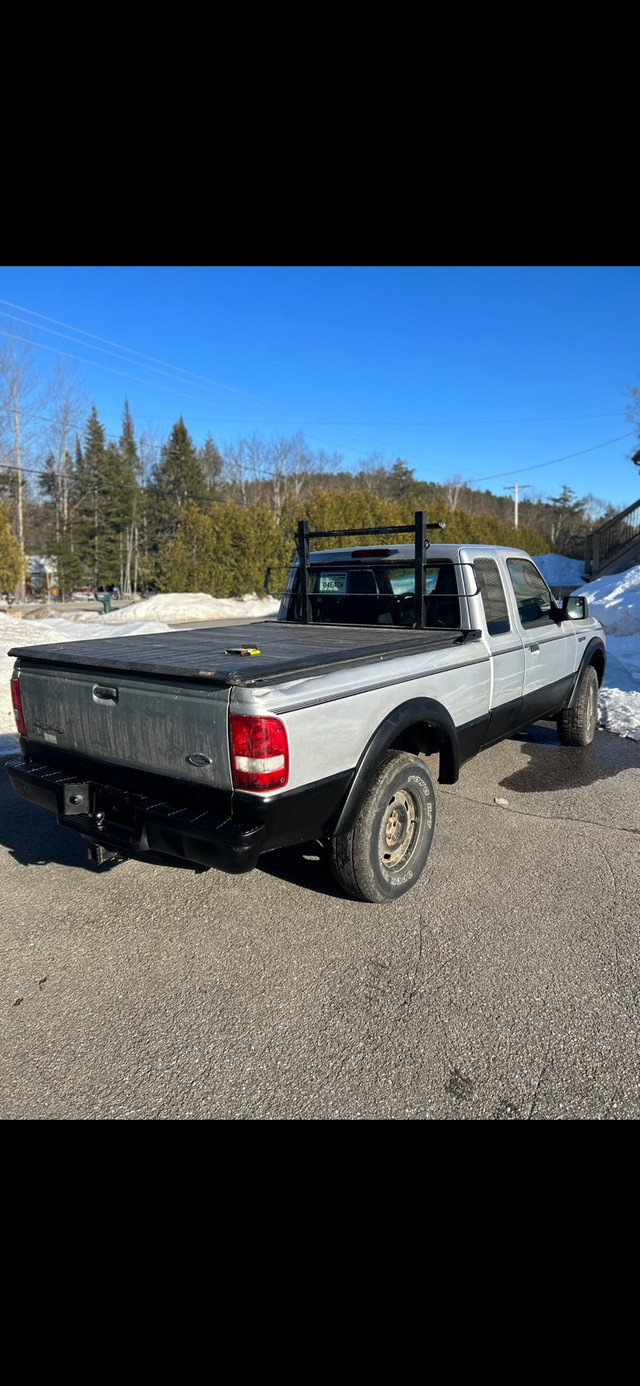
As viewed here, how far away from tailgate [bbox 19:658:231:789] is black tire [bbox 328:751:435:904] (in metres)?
0.89

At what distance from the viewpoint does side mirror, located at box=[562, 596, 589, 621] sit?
18.4 ft

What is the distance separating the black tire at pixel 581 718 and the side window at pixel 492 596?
180 cm

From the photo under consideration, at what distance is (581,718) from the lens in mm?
6367

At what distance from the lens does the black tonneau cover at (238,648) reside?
2855 millimetres

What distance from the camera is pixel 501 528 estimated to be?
46406mm

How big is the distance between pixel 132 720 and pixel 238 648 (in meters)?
0.84

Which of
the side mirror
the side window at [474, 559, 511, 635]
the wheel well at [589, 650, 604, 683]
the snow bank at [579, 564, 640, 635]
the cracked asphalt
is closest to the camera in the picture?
the cracked asphalt

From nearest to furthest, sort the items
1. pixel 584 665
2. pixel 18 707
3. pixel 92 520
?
pixel 18 707
pixel 584 665
pixel 92 520

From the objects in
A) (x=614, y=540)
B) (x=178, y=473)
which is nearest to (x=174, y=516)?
(x=178, y=473)

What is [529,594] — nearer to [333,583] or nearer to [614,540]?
[333,583]

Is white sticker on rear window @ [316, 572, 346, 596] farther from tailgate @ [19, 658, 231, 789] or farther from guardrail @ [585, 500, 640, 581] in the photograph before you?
guardrail @ [585, 500, 640, 581]

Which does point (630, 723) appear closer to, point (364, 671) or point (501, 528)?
point (364, 671)

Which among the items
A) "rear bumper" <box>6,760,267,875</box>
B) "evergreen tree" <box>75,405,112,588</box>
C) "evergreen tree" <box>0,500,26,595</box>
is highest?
"evergreen tree" <box>75,405,112,588</box>

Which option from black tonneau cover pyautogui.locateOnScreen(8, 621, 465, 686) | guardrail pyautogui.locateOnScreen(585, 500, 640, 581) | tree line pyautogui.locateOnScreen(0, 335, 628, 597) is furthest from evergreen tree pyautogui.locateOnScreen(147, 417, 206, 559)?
black tonneau cover pyautogui.locateOnScreen(8, 621, 465, 686)
